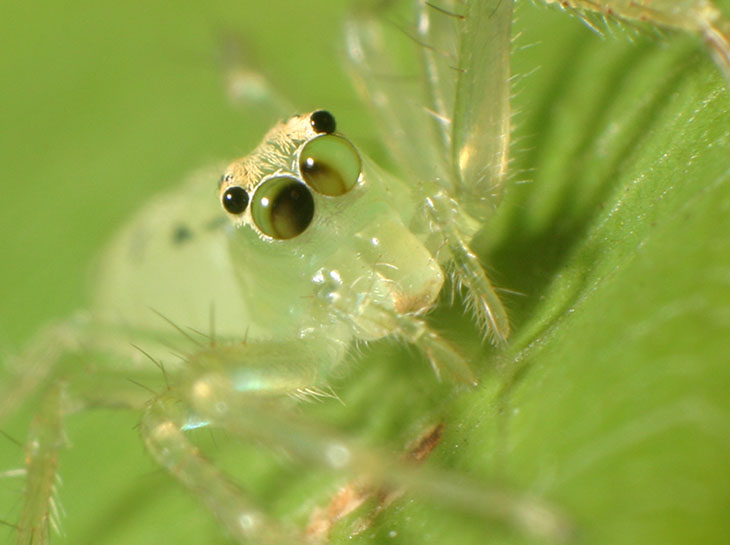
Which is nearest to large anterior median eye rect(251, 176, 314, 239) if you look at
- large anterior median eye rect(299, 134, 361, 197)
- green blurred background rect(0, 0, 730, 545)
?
large anterior median eye rect(299, 134, 361, 197)

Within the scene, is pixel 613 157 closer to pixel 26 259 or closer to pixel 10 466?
pixel 10 466

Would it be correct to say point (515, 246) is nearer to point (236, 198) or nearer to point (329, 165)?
point (329, 165)

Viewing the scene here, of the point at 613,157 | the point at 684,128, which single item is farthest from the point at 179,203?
the point at 684,128

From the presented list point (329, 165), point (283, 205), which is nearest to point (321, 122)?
point (329, 165)

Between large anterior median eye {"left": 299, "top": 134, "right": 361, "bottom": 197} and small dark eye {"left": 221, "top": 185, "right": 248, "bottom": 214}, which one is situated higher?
small dark eye {"left": 221, "top": 185, "right": 248, "bottom": 214}

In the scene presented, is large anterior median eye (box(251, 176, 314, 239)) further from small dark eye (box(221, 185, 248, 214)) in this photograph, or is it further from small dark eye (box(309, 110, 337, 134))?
small dark eye (box(309, 110, 337, 134))

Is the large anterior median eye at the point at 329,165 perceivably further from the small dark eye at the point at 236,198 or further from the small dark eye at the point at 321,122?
the small dark eye at the point at 236,198
